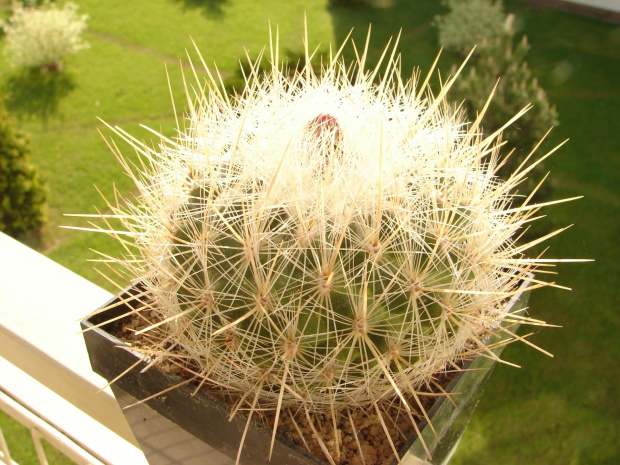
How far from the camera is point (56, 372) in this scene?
0.74 metres

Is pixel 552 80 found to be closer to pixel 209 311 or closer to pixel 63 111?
pixel 209 311

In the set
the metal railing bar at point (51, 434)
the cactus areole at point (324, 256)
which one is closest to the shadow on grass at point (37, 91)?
the metal railing bar at point (51, 434)

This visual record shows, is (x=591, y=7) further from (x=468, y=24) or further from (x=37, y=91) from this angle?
(x=37, y=91)

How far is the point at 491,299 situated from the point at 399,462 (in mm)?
161

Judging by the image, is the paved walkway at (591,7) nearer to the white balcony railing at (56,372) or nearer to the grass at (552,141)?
the grass at (552,141)

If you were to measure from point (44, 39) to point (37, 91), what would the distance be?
36cm

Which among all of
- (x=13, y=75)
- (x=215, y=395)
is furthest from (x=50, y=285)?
(x=13, y=75)

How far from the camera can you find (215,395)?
554 millimetres

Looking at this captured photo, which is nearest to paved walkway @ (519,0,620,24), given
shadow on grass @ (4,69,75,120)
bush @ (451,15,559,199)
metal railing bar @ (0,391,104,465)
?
bush @ (451,15,559,199)

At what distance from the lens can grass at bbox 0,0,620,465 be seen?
5.55 ft

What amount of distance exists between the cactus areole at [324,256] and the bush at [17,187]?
241 centimetres

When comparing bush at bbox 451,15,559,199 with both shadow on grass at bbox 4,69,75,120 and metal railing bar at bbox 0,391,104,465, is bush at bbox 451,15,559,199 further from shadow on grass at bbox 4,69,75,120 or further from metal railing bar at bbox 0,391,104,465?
shadow on grass at bbox 4,69,75,120

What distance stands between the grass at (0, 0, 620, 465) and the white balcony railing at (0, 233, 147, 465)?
0.96 metres

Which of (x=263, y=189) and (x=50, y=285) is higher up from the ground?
(x=263, y=189)
